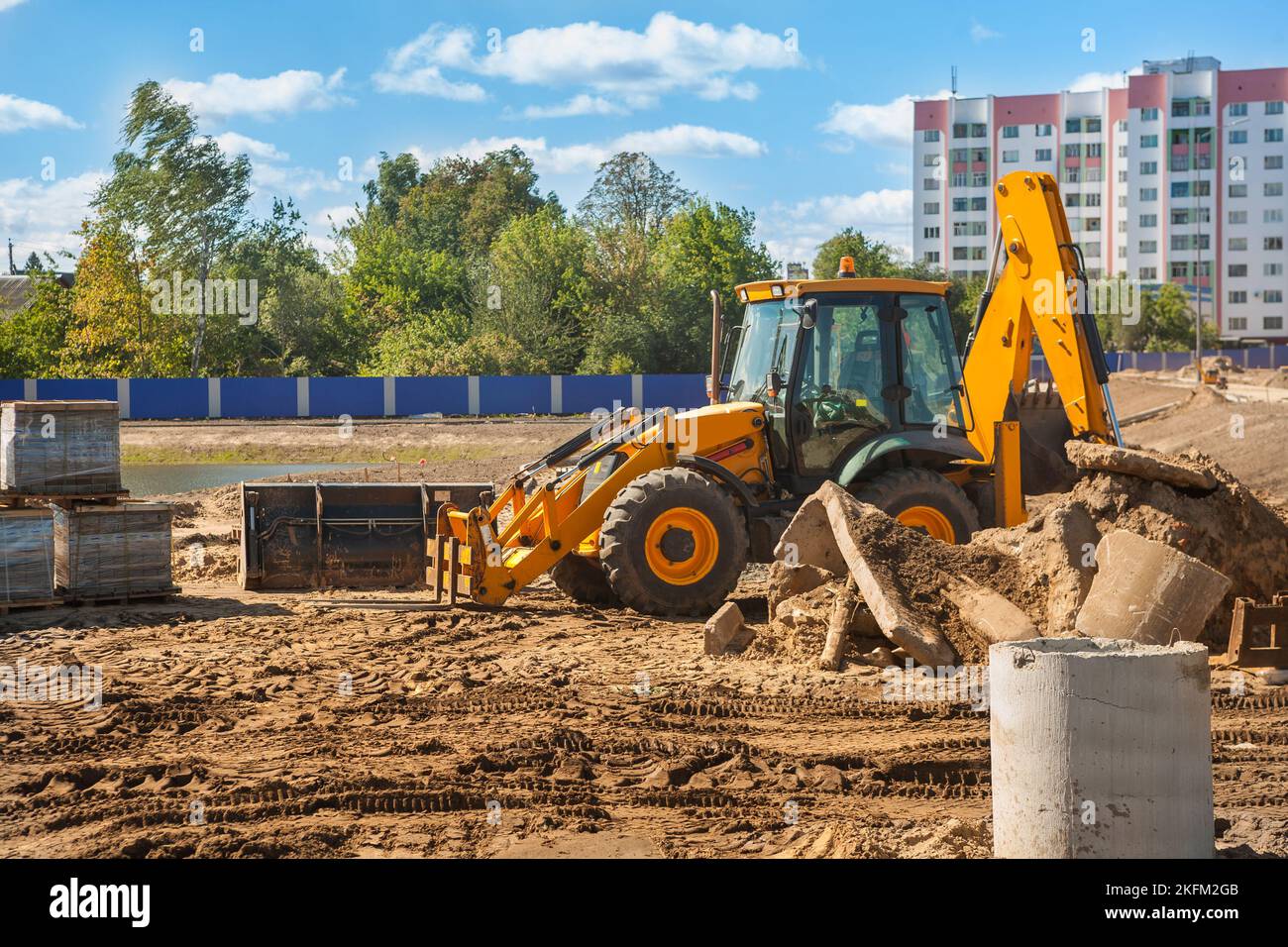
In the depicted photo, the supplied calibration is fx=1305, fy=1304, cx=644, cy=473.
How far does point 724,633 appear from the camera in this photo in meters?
9.59

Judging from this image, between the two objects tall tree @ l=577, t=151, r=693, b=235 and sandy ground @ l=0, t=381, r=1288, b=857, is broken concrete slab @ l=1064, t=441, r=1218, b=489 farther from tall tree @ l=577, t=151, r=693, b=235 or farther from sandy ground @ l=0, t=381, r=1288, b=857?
tall tree @ l=577, t=151, r=693, b=235

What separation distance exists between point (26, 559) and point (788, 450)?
21.9 feet

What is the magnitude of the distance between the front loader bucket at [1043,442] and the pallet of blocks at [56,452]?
28.2ft

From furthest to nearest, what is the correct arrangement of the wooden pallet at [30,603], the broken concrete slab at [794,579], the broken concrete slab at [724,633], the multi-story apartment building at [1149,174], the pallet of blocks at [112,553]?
the multi-story apartment building at [1149,174] < the pallet of blocks at [112,553] < the wooden pallet at [30,603] < the broken concrete slab at [794,579] < the broken concrete slab at [724,633]

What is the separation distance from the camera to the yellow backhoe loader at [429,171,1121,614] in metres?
10.8

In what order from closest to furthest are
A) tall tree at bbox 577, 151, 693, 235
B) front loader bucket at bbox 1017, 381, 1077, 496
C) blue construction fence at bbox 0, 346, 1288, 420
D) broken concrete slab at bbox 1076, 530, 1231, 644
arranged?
1. broken concrete slab at bbox 1076, 530, 1231, 644
2. front loader bucket at bbox 1017, 381, 1077, 496
3. blue construction fence at bbox 0, 346, 1288, 420
4. tall tree at bbox 577, 151, 693, 235

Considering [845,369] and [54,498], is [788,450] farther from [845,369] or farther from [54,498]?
[54,498]

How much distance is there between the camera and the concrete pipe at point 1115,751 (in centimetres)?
450

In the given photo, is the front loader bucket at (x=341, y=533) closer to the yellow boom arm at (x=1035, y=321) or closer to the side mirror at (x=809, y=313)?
the side mirror at (x=809, y=313)

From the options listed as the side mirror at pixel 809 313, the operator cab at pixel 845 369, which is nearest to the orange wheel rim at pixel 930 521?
the operator cab at pixel 845 369

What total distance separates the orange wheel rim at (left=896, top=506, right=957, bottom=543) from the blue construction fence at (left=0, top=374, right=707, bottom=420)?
28719 millimetres

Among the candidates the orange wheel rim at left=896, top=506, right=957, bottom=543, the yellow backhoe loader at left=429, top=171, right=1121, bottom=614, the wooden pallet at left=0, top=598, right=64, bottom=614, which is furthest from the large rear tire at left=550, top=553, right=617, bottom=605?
the wooden pallet at left=0, top=598, right=64, bottom=614

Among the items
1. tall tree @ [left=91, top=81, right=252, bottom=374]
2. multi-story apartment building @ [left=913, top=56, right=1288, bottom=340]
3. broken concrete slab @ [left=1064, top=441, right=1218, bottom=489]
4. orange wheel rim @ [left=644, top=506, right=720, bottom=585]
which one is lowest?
orange wheel rim @ [left=644, top=506, right=720, bottom=585]
